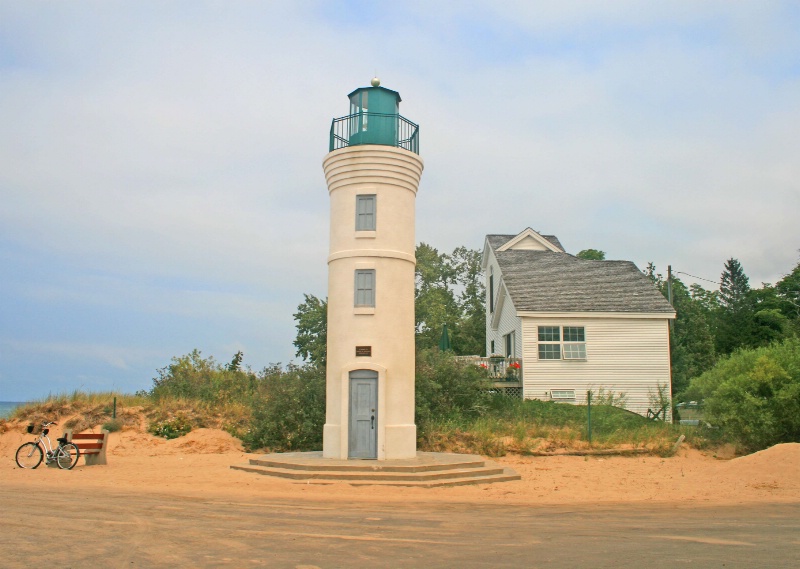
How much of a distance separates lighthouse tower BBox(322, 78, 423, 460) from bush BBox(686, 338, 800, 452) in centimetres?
902

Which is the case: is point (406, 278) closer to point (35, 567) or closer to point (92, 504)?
point (92, 504)

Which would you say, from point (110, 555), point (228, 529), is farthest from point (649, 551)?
point (110, 555)

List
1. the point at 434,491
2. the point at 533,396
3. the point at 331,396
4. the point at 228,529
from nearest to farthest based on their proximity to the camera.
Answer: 1. the point at 228,529
2. the point at 434,491
3. the point at 331,396
4. the point at 533,396

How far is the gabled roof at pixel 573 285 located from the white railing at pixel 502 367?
2.26 meters

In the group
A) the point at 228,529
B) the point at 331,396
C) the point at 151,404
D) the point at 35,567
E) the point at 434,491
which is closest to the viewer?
the point at 35,567

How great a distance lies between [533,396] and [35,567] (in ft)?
70.7

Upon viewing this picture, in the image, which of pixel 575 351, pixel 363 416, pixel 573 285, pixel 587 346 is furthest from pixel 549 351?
Answer: pixel 363 416

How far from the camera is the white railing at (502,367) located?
27.6 meters

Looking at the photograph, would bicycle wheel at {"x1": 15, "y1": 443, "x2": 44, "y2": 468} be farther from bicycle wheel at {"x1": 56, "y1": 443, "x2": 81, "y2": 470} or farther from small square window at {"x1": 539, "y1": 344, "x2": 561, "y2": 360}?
small square window at {"x1": 539, "y1": 344, "x2": 561, "y2": 360}

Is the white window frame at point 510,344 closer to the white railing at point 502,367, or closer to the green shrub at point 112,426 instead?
the white railing at point 502,367

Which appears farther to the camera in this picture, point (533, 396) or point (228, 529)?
point (533, 396)

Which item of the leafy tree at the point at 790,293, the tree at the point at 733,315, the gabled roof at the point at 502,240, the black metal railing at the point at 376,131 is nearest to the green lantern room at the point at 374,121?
the black metal railing at the point at 376,131

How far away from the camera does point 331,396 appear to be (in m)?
16.6

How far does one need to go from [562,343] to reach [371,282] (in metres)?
13.0
